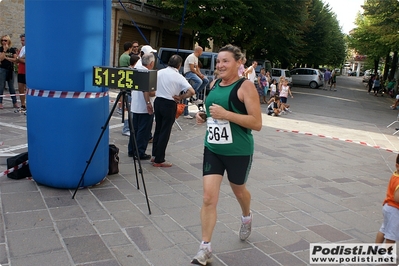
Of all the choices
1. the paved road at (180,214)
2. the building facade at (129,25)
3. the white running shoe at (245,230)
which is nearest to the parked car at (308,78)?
the building facade at (129,25)

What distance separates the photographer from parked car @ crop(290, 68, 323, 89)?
118 feet

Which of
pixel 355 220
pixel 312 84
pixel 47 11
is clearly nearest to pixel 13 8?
pixel 47 11

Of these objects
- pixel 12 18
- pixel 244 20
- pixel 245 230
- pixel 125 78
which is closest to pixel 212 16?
pixel 244 20

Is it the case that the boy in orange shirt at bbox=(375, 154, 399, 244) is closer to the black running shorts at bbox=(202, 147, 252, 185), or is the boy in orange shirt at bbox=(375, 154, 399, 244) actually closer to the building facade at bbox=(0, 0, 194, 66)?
the black running shorts at bbox=(202, 147, 252, 185)

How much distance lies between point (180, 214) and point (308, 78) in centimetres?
3379

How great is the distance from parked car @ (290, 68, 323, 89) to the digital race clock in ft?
110

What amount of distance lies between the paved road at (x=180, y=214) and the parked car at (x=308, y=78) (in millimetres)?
29272

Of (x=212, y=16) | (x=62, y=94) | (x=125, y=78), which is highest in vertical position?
(x=212, y=16)

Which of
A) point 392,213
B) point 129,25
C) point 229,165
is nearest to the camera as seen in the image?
point 229,165

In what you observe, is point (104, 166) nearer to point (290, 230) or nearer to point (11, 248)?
point (11, 248)

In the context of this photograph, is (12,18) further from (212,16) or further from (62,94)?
(62,94)

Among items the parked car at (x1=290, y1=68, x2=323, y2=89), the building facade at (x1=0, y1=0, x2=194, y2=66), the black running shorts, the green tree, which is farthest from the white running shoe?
the parked car at (x1=290, y1=68, x2=323, y2=89)

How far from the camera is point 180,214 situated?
451cm

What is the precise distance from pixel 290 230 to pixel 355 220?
3.30 ft
